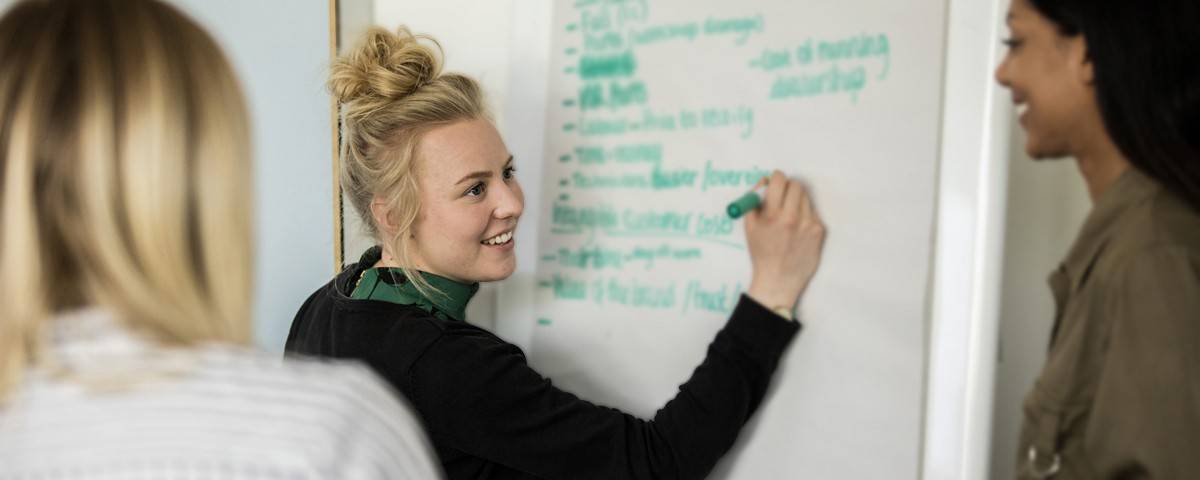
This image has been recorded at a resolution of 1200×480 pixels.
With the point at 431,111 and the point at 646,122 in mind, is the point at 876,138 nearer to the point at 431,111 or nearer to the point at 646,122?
the point at 646,122

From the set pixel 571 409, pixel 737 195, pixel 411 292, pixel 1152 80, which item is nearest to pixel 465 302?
pixel 411 292

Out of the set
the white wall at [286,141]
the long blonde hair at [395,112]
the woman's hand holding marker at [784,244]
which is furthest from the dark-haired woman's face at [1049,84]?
the white wall at [286,141]

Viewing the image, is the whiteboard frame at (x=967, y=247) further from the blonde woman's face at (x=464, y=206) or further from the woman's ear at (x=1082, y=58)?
the blonde woman's face at (x=464, y=206)

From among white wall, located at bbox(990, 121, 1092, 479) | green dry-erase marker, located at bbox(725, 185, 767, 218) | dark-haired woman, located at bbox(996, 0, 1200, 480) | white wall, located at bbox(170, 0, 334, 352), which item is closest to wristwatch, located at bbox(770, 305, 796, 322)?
green dry-erase marker, located at bbox(725, 185, 767, 218)

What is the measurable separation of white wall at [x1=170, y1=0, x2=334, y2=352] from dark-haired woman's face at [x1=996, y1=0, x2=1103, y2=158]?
134 cm

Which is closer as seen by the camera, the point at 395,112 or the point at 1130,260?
the point at 1130,260

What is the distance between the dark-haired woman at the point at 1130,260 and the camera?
0.71 m

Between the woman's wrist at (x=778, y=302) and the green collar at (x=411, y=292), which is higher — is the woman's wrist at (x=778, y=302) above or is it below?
above

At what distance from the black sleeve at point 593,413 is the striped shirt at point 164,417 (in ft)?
1.64

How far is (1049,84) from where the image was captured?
822 mm

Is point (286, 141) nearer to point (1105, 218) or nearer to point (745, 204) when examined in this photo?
point (745, 204)

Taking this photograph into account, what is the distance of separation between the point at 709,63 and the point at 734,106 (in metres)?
0.07

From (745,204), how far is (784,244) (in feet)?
0.23

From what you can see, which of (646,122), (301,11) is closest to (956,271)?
(646,122)
